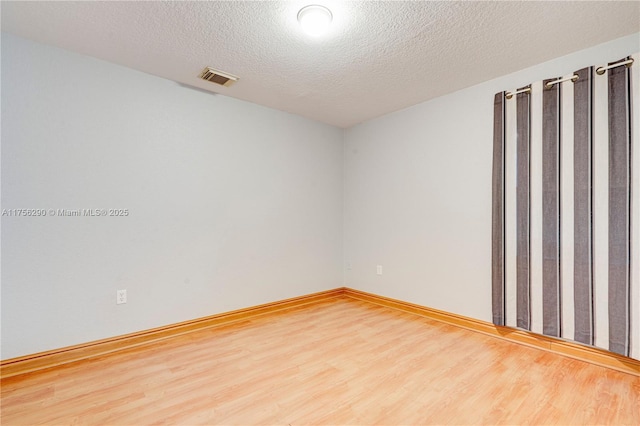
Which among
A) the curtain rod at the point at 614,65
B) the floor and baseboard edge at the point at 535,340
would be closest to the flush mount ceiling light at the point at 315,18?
the curtain rod at the point at 614,65

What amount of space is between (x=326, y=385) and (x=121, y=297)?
1.84 metres

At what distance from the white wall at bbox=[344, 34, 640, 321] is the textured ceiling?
265 mm

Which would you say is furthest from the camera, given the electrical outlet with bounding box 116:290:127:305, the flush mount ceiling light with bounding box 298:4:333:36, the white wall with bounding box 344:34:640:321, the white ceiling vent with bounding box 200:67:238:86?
the white wall with bounding box 344:34:640:321

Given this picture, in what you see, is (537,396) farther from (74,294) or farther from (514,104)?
(74,294)

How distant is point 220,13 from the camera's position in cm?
188

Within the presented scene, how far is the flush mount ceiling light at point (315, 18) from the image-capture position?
1.81 metres

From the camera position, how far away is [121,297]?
2.49 meters

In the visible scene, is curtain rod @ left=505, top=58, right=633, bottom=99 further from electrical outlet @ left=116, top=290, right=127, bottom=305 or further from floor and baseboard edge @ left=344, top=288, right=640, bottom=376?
electrical outlet @ left=116, top=290, right=127, bottom=305

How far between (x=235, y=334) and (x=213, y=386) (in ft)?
2.88

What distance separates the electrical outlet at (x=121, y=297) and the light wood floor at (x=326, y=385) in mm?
407

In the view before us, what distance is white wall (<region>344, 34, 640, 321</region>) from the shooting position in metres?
2.80

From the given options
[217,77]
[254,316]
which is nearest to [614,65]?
[217,77]

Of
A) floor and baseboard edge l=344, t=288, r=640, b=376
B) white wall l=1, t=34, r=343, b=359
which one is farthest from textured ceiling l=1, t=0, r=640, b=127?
floor and baseboard edge l=344, t=288, r=640, b=376

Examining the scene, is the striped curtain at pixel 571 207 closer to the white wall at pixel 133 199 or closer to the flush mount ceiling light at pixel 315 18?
the flush mount ceiling light at pixel 315 18
